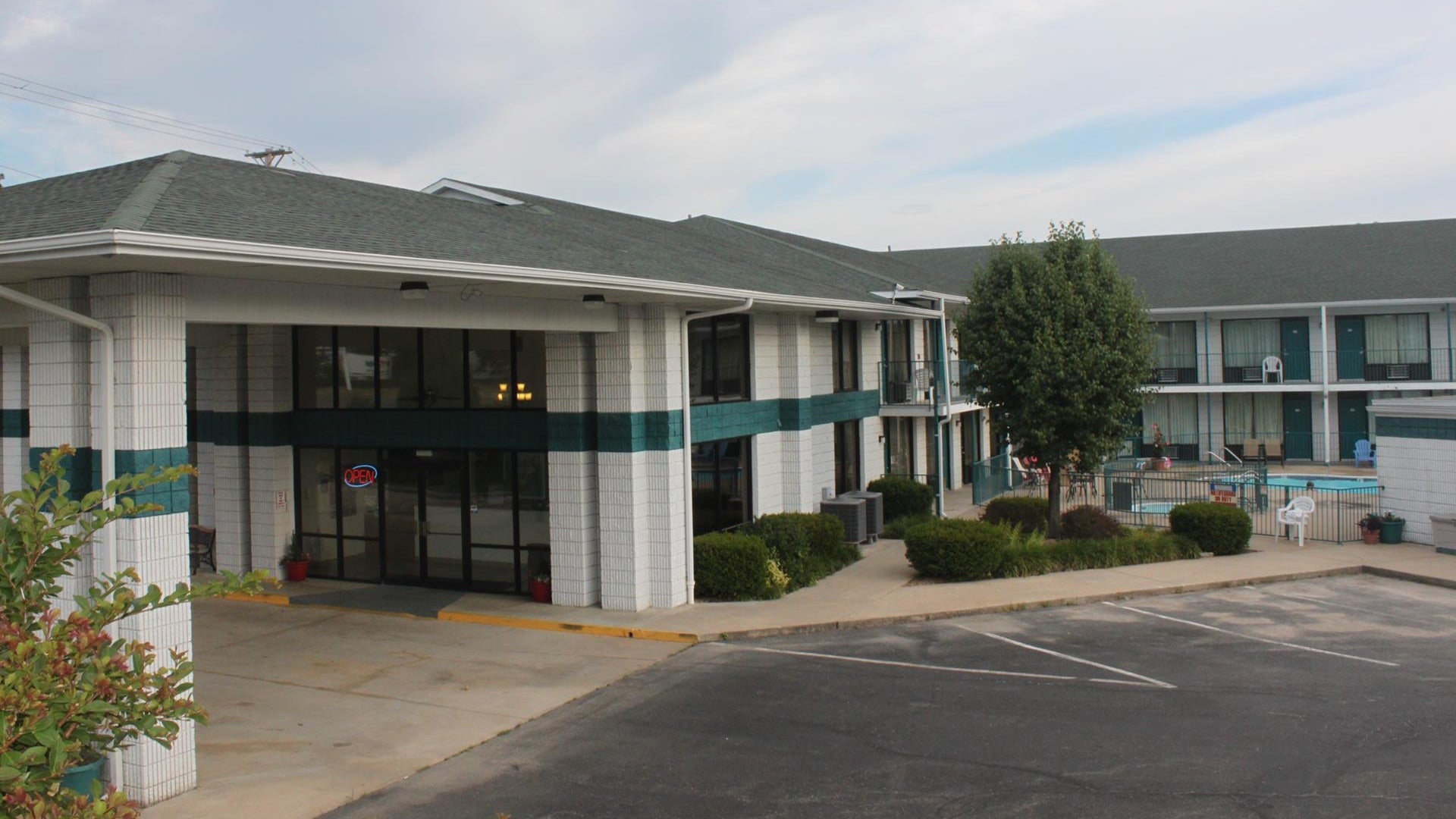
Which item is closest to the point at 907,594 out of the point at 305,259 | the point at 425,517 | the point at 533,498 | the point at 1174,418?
the point at 533,498

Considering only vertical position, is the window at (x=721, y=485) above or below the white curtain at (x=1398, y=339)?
below

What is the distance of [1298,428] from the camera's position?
37.3 m

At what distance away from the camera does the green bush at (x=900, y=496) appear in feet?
80.0

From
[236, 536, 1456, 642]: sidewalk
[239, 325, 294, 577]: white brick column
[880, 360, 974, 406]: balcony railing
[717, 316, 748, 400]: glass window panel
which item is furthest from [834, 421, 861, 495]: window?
[239, 325, 294, 577]: white brick column

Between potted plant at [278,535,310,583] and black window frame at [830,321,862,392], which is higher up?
black window frame at [830,321,862,392]

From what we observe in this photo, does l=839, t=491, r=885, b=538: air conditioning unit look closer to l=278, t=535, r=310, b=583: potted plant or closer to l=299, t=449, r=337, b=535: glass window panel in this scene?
l=299, t=449, r=337, b=535: glass window panel

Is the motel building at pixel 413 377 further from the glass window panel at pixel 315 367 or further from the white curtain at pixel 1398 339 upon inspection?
→ the white curtain at pixel 1398 339

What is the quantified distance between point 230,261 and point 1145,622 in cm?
1224

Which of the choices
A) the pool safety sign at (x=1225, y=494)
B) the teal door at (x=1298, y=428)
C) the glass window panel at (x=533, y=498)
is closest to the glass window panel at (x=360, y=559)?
the glass window panel at (x=533, y=498)

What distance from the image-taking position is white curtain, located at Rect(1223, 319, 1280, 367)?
37469mm

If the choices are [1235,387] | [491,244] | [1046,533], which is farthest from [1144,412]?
[491,244]

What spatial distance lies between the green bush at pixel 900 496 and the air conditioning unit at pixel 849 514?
9.21 ft

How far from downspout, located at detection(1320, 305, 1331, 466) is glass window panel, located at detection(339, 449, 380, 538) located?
29042mm

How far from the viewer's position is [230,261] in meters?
9.40
